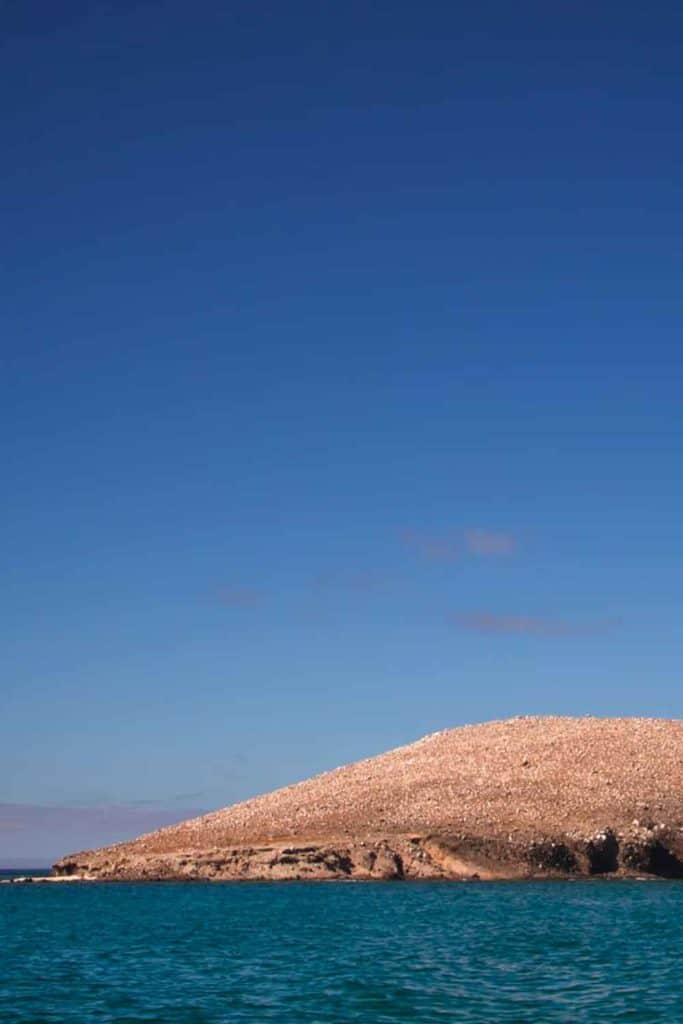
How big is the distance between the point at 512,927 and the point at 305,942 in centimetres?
856

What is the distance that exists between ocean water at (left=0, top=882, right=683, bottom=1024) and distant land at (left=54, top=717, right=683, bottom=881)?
44.6 feet

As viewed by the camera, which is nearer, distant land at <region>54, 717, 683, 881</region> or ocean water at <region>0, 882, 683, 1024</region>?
ocean water at <region>0, 882, 683, 1024</region>

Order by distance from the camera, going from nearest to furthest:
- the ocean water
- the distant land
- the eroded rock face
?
the ocean water < the eroded rock face < the distant land

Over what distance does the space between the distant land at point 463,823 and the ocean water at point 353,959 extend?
13583 mm

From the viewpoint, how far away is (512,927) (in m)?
47.7

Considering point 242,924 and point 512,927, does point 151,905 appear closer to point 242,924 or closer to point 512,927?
point 242,924

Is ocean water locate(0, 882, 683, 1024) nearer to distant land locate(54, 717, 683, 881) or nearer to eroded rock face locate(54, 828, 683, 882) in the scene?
eroded rock face locate(54, 828, 683, 882)

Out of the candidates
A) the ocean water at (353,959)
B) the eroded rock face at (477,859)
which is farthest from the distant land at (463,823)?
the ocean water at (353,959)

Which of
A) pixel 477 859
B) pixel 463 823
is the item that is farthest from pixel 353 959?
pixel 463 823

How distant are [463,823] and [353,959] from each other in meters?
48.1

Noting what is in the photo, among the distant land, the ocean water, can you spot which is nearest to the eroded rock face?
the distant land

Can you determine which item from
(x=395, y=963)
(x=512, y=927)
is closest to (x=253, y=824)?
(x=512, y=927)

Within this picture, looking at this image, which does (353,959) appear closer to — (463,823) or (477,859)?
(477,859)

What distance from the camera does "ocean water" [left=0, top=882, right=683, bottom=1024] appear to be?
29078 mm
